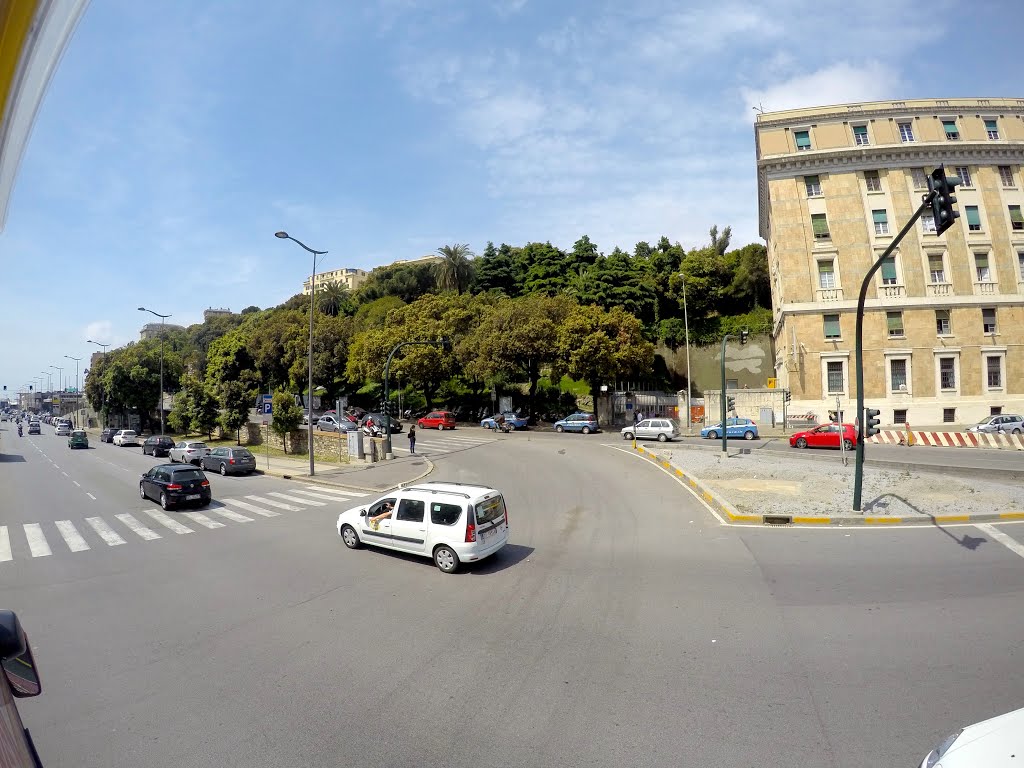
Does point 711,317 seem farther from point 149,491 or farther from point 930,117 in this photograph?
point 149,491

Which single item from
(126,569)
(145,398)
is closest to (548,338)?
(126,569)

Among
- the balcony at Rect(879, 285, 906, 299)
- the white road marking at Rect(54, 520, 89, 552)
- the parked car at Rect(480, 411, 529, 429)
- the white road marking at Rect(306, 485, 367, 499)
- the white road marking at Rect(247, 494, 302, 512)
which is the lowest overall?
the white road marking at Rect(306, 485, 367, 499)

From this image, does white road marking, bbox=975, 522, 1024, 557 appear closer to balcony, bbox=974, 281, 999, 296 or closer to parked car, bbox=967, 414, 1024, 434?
parked car, bbox=967, 414, 1024, 434

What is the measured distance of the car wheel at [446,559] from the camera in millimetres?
10305

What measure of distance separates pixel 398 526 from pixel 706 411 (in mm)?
37955

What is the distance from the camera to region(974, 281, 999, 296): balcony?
38312 millimetres

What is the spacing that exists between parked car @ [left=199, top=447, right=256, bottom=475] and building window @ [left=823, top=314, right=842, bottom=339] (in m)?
39.8

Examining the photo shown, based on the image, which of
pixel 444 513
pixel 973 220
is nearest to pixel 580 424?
pixel 444 513

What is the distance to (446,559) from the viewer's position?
34.1 feet

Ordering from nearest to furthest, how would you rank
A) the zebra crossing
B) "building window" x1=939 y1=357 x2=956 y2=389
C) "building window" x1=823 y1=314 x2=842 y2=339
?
the zebra crossing
"building window" x1=939 y1=357 x2=956 y2=389
"building window" x1=823 y1=314 x2=842 y2=339

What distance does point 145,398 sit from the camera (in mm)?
56719

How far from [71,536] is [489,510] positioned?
37.9ft

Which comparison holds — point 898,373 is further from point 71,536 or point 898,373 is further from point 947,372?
point 71,536

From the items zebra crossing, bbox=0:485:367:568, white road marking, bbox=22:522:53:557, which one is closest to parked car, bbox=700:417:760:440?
zebra crossing, bbox=0:485:367:568
